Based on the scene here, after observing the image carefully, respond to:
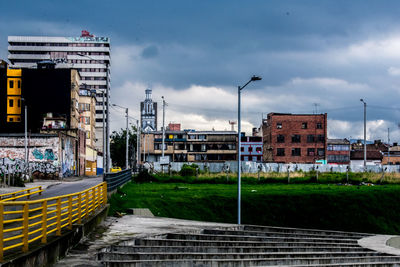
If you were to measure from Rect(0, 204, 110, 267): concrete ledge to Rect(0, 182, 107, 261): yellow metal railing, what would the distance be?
19cm

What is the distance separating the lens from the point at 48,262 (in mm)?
11547

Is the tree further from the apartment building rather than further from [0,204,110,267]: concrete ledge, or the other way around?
[0,204,110,267]: concrete ledge

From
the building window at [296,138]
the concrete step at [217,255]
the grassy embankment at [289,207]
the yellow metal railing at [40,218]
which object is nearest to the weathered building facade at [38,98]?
the building window at [296,138]

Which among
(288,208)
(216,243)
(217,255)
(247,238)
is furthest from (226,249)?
(288,208)

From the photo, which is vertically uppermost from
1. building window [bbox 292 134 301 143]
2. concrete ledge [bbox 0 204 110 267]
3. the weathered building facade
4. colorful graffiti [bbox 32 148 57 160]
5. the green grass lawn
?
the weathered building facade

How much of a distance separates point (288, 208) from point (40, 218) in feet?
67.6

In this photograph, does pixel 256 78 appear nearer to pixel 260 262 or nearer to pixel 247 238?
pixel 247 238

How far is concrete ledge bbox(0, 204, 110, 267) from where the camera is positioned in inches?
377

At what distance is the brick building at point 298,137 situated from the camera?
11219 cm

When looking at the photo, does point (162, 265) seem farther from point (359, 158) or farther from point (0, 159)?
point (359, 158)

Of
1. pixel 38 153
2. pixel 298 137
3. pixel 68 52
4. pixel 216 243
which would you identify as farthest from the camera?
pixel 68 52

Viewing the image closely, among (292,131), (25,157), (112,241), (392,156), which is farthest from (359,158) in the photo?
(112,241)

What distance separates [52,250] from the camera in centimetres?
1190

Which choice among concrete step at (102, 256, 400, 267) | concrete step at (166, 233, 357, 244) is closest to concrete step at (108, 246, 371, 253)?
concrete step at (102, 256, 400, 267)
